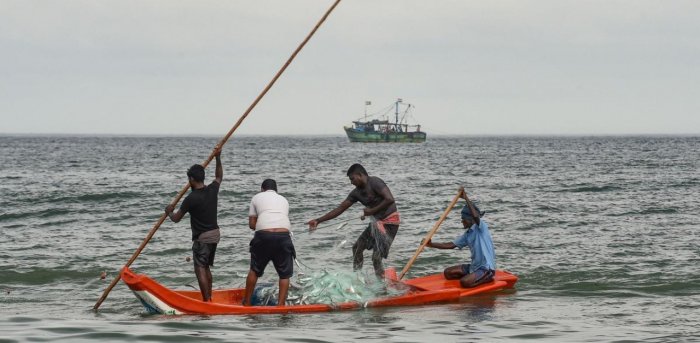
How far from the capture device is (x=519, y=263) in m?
18.8

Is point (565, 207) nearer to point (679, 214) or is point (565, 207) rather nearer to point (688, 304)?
point (679, 214)

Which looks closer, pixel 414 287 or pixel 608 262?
pixel 414 287

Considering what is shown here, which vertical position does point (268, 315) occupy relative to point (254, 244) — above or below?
below

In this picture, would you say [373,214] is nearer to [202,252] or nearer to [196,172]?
[202,252]

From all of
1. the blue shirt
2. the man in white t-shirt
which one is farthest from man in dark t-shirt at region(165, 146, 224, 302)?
the blue shirt

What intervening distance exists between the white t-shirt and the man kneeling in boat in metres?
2.90

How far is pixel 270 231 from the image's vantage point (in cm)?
1202

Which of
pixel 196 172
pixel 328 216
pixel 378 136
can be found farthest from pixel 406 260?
pixel 378 136

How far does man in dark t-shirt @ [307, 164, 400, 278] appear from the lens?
43.6ft

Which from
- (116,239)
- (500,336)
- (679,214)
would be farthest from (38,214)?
(500,336)

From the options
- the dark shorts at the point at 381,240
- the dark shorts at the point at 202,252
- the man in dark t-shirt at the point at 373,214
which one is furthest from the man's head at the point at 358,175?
the dark shorts at the point at 202,252

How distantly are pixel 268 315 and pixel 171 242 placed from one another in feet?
33.9

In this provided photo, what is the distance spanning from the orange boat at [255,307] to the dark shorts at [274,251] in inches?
21.4

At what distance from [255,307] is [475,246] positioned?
3.42m
